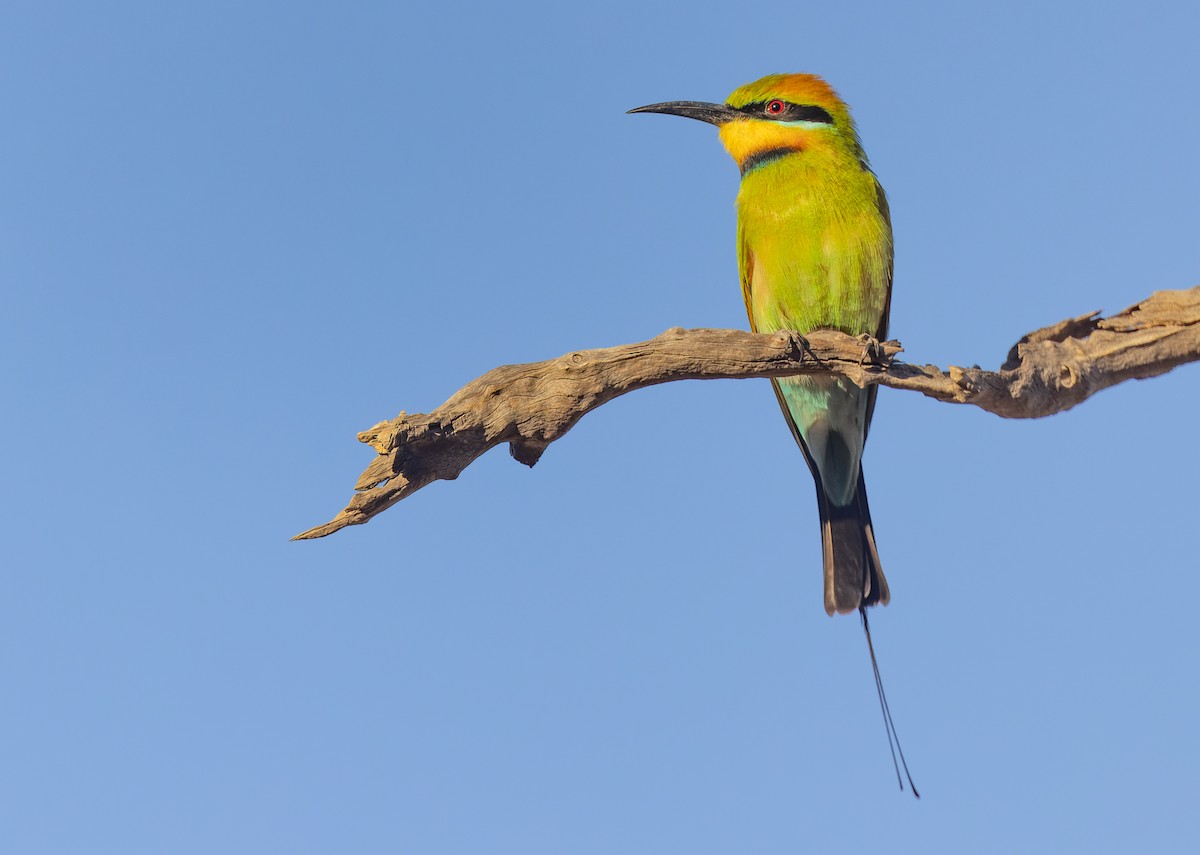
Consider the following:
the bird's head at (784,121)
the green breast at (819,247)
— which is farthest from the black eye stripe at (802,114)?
the green breast at (819,247)

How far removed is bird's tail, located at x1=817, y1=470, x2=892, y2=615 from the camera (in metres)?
3.71

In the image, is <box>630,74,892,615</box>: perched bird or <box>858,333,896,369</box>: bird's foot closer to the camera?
<box>858,333,896,369</box>: bird's foot

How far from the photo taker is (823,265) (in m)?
3.80

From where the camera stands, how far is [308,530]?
107 inches

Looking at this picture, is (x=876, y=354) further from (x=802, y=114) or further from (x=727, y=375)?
(x=802, y=114)

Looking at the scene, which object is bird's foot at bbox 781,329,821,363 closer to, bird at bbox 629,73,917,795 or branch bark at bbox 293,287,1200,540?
branch bark at bbox 293,287,1200,540

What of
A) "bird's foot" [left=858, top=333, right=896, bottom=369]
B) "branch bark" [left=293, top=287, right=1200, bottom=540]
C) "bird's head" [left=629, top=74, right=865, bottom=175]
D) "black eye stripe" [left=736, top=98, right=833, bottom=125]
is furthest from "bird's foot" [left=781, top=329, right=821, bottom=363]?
"black eye stripe" [left=736, top=98, right=833, bottom=125]

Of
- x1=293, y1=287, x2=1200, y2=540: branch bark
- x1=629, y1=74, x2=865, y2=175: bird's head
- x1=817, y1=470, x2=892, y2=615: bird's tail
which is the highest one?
x1=629, y1=74, x2=865, y2=175: bird's head

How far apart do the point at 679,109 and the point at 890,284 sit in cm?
121

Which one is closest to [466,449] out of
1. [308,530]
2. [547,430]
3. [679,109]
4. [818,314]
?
[547,430]

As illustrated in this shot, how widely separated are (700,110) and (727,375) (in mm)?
1745

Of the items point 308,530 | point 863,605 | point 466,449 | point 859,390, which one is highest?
point 859,390

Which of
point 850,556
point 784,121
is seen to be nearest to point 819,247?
point 784,121

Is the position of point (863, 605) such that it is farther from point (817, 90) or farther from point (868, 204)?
point (817, 90)
